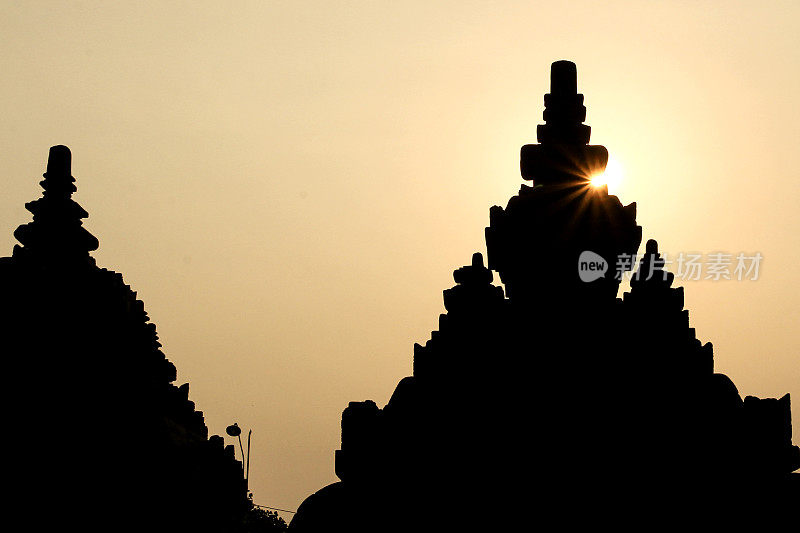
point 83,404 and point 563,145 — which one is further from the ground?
point 563,145

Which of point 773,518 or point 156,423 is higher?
point 156,423

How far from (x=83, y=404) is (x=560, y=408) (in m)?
10.9

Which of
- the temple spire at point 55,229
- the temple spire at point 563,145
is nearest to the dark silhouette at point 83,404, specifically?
the temple spire at point 55,229

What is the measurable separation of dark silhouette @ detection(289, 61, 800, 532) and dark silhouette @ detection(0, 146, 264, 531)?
22.3 feet

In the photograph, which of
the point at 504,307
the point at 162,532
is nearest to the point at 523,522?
the point at 504,307

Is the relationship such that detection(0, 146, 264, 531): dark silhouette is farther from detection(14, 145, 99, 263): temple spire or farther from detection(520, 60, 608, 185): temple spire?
detection(520, 60, 608, 185): temple spire

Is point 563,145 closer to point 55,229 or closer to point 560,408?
point 560,408

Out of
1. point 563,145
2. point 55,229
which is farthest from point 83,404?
point 563,145

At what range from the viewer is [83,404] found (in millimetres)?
30422

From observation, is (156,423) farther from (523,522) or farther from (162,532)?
(523,522)

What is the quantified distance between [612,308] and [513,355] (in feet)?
5.74

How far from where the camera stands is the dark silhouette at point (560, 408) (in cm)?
2314

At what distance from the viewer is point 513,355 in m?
24.2

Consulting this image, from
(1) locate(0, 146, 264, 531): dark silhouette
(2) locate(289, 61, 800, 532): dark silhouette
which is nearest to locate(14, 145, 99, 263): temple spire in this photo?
(1) locate(0, 146, 264, 531): dark silhouette
